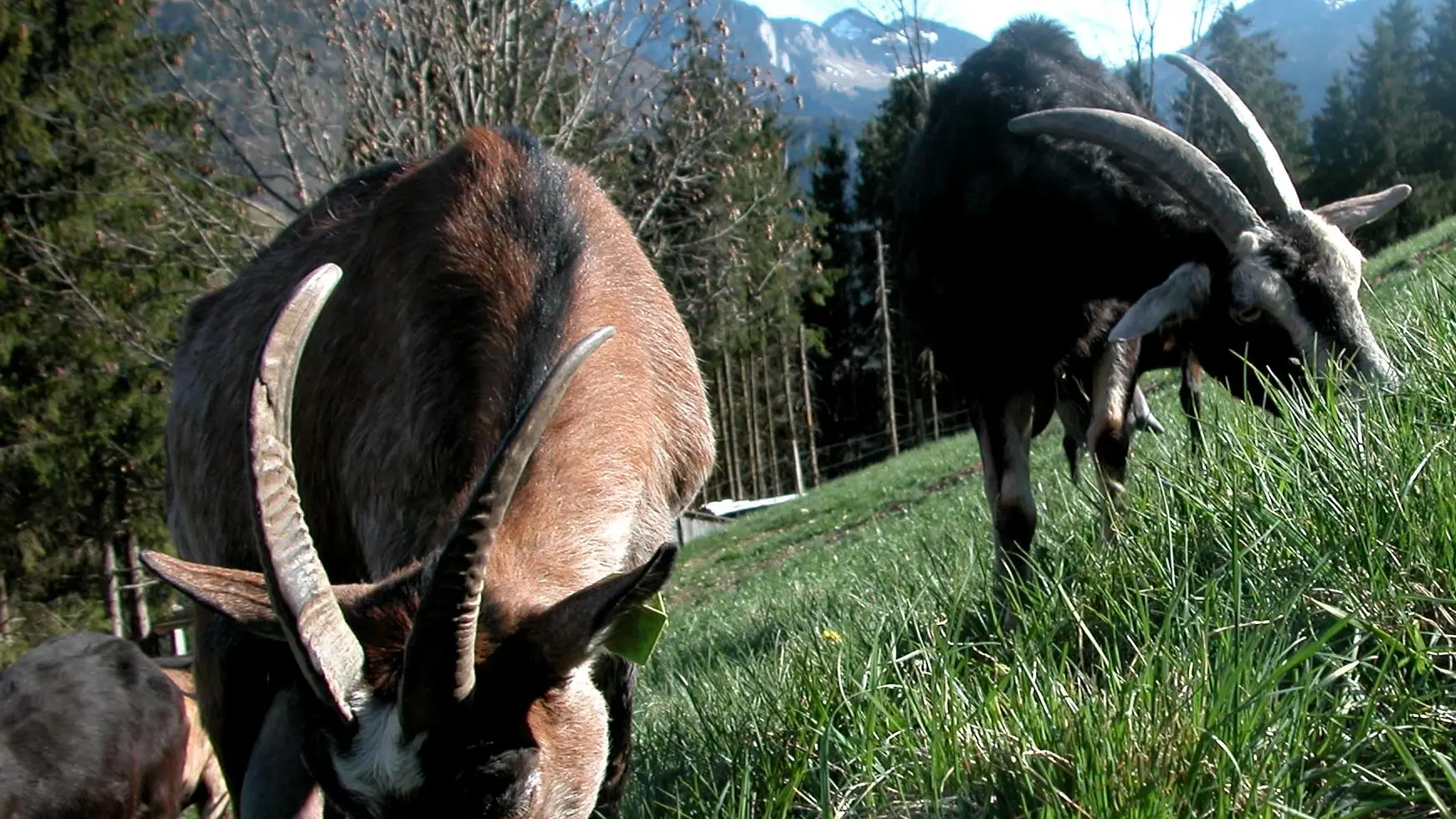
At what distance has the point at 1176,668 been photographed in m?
2.48

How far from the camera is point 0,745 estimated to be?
305 inches

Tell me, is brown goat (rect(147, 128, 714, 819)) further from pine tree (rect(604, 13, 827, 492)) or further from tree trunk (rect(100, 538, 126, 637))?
tree trunk (rect(100, 538, 126, 637))

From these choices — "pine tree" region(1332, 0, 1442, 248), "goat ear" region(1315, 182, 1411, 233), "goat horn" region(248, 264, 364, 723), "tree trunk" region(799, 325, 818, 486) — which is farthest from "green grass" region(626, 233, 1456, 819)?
"pine tree" region(1332, 0, 1442, 248)

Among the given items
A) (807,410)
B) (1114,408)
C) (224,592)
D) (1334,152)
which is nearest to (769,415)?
(807,410)

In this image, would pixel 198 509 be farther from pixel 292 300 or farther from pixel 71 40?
pixel 71 40

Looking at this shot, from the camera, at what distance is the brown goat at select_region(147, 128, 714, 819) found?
2639 millimetres

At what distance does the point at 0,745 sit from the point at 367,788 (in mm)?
6566

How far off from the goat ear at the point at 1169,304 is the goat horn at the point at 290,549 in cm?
395

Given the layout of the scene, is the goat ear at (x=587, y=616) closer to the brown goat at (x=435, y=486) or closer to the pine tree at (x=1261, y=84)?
the brown goat at (x=435, y=486)

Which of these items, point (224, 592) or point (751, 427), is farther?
point (751, 427)

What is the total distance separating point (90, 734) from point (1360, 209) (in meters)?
8.39

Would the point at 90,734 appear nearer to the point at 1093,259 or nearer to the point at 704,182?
the point at 1093,259

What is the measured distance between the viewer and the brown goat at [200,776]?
9047 millimetres

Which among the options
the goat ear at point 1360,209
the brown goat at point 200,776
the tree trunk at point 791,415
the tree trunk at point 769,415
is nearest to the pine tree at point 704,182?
the brown goat at point 200,776
